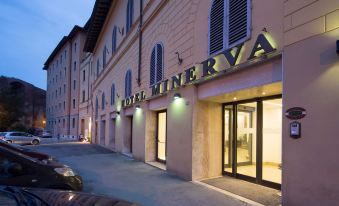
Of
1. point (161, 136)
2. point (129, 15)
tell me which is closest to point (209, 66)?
point (161, 136)

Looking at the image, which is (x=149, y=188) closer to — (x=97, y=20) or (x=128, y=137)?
(x=128, y=137)

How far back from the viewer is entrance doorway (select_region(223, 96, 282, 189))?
291 inches

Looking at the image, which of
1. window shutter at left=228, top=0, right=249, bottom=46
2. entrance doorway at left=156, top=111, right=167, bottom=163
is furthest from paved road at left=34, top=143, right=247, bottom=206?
window shutter at left=228, top=0, right=249, bottom=46

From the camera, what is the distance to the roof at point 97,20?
22.6 meters

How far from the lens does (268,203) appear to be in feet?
20.1

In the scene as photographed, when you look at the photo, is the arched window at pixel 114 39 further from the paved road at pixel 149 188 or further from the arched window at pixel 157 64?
the paved road at pixel 149 188

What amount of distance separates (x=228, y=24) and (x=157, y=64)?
489 cm

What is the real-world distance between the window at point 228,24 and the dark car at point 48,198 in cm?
491

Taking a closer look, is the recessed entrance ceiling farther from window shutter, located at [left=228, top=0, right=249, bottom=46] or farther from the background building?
the background building

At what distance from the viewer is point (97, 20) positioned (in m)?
25.4

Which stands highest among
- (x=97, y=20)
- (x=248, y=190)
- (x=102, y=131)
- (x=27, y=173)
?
(x=97, y=20)

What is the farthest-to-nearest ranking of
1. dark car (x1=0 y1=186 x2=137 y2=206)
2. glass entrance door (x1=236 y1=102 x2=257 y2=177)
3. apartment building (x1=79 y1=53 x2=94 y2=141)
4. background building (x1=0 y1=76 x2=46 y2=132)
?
1. background building (x1=0 y1=76 x2=46 y2=132)
2. apartment building (x1=79 y1=53 x2=94 y2=141)
3. glass entrance door (x1=236 y1=102 x2=257 y2=177)
4. dark car (x1=0 y1=186 x2=137 y2=206)

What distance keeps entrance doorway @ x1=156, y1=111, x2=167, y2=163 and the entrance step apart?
13.7 feet

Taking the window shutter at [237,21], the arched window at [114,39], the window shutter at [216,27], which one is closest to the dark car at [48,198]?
the window shutter at [237,21]
